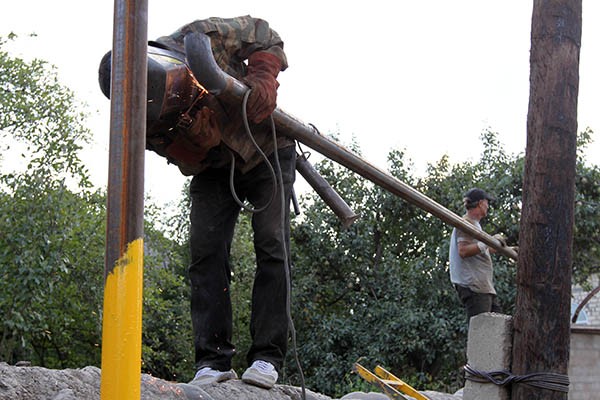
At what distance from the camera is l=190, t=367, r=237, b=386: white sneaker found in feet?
12.2

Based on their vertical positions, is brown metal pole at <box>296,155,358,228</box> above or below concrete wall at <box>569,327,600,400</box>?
above

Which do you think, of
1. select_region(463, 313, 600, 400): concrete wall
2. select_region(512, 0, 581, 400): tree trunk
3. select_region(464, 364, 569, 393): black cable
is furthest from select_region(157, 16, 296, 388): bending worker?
select_region(512, 0, 581, 400): tree trunk

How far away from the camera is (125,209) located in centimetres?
195

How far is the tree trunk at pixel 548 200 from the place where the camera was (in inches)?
144

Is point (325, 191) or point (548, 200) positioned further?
point (325, 191)

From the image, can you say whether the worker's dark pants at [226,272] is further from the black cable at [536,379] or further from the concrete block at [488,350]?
the black cable at [536,379]

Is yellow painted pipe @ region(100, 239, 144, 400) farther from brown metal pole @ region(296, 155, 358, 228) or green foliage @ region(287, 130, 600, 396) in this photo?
green foliage @ region(287, 130, 600, 396)

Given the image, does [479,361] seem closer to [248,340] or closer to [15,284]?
[15,284]

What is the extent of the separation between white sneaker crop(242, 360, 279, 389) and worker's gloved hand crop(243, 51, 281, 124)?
3.49 ft

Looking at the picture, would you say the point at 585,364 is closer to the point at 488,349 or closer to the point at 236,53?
the point at 488,349

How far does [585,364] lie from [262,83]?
7.67 metres

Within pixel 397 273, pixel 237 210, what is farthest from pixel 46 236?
pixel 237 210

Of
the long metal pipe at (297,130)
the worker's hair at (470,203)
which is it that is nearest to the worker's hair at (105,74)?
the long metal pipe at (297,130)

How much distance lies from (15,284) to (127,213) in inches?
349
